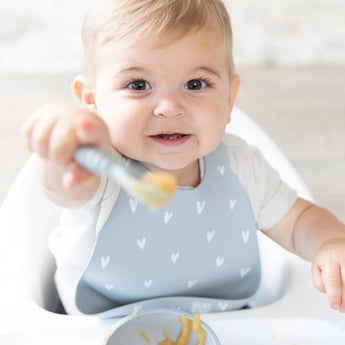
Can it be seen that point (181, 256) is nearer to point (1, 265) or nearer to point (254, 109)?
point (1, 265)

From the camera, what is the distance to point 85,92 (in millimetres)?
730

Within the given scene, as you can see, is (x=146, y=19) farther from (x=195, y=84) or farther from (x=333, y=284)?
(x=333, y=284)

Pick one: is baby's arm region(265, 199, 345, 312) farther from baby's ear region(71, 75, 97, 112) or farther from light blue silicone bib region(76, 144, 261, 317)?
baby's ear region(71, 75, 97, 112)

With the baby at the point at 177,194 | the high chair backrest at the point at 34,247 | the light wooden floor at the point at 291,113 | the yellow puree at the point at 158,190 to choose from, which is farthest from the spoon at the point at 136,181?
the light wooden floor at the point at 291,113

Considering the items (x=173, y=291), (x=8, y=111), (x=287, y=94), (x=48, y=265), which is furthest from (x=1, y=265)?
(x=287, y=94)

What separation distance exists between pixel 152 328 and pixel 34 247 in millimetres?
246

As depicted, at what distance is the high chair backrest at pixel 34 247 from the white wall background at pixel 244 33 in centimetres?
109

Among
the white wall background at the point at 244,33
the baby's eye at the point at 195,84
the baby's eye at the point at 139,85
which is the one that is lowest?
the baby's eye at the point at 139,85

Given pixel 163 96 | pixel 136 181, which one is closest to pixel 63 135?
pixel 136 181

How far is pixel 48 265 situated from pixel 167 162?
286 millimetres

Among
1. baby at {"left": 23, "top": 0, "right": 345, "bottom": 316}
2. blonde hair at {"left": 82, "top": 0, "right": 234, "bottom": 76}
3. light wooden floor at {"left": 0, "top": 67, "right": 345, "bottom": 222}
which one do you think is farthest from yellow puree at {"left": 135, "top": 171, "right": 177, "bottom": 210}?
light wooden floor at {"left": 0, "top": 67, "right": 345, "bottom": 222}

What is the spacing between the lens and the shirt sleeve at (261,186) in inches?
30.9

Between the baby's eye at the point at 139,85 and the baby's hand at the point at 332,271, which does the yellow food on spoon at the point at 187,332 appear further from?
the baby's eye at the point at 139,85

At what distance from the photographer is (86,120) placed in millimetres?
468
